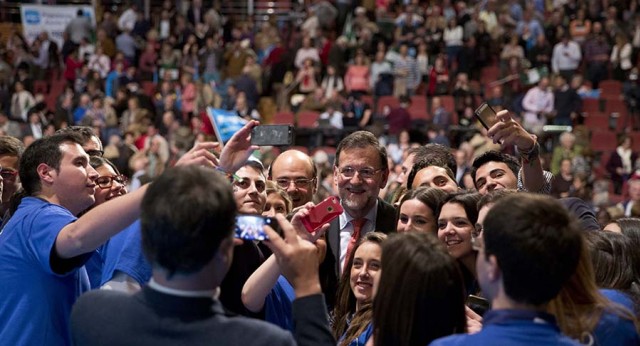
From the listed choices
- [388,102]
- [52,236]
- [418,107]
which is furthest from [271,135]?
[388,102]

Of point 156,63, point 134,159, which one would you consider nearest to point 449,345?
point 134,159

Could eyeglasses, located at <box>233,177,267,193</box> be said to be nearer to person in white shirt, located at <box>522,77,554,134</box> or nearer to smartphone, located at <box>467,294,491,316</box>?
smartphone, located at <box>467,294,491,316</box>

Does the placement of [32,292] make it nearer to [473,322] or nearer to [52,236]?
[52,236]

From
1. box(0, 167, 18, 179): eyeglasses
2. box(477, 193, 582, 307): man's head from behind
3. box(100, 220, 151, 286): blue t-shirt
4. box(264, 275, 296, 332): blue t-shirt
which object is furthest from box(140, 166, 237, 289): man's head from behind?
box(0, 167, 18, 179): eyeglasses

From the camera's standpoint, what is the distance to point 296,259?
277cm

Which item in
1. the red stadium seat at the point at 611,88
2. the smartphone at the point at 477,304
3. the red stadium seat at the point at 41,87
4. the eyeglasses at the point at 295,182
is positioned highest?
the eyeglasses at the point at 295,182

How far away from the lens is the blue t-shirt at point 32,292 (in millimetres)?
3625

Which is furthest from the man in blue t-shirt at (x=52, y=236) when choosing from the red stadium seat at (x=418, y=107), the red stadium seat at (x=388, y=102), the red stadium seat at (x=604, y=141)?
the red stadium seat at (x=388, y=102)

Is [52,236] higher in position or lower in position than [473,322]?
higher

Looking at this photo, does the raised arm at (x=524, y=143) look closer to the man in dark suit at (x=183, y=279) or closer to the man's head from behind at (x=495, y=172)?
the man's head from behind at (x=495, y=172)

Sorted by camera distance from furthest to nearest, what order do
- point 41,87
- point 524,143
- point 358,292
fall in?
point 41,87 < point 524,143 < point 358,292

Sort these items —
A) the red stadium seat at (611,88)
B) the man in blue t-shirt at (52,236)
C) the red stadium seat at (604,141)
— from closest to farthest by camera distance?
the man in blue t-shirt at (52,236) < the red stadium seat at (604,141) < the red stadium seat at (611,88)

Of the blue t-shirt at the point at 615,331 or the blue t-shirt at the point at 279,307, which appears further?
the blue t-shirt at the point at 279,307

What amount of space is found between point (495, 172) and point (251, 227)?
286 centimetres
